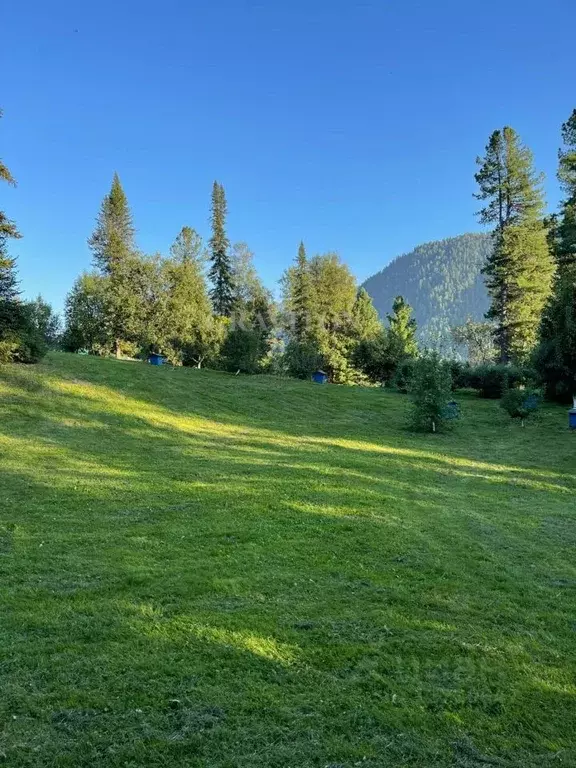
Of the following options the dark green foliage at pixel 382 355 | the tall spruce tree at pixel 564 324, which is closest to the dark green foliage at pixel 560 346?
the tall spruce tree at pixel 564 324

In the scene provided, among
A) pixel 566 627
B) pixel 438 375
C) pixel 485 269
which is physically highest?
pixel 485 269

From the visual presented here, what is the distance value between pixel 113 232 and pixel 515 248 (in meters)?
34.3

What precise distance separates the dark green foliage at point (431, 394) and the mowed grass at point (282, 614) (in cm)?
732

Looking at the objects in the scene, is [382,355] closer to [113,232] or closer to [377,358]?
[377,358]

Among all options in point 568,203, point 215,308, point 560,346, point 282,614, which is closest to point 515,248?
point 568,203

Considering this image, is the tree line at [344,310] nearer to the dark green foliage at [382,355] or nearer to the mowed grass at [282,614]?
the dark green foliage at [382,355]

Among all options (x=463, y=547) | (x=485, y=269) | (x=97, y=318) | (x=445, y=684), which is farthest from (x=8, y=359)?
(x=485, y=269)

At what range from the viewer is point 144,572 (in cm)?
607

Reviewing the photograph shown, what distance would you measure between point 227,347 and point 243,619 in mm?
27727

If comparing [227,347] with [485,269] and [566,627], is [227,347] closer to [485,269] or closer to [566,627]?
[485,269]

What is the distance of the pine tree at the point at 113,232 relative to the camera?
154ft

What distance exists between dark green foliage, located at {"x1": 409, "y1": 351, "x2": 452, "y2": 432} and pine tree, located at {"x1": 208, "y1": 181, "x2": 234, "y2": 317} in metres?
33.0

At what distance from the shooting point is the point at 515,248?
36.0m

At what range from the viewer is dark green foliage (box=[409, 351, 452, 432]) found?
20297 millimetres
